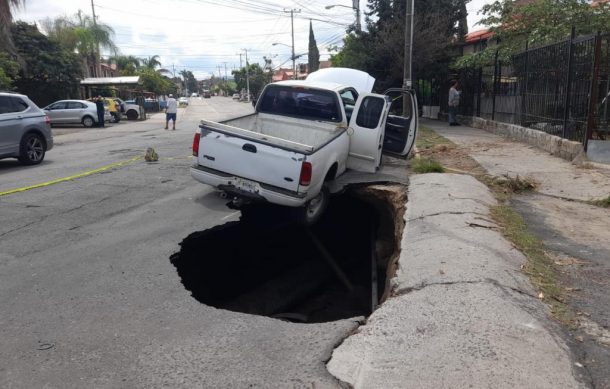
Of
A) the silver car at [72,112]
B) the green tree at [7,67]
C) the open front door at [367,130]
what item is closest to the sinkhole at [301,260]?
the open front door at [367,130]

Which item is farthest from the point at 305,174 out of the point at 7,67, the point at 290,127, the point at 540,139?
the point at 7,67

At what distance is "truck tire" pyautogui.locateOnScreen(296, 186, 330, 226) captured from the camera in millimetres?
7559

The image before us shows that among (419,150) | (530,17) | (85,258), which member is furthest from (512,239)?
(530,17)

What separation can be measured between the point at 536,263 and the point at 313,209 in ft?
11.5

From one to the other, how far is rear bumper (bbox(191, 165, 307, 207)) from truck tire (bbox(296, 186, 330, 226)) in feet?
2.22

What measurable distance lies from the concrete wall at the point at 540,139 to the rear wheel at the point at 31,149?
460 inches

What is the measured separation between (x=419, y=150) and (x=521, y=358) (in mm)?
10122

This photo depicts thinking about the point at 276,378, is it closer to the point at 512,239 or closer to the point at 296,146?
the point at 512,239

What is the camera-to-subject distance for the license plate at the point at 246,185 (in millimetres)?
6879

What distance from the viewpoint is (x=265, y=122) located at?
8891 mm

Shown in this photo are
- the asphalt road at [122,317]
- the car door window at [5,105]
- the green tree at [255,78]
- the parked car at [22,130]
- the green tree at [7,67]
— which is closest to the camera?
the asphalt road at [122,317]

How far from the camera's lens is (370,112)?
28.9ft

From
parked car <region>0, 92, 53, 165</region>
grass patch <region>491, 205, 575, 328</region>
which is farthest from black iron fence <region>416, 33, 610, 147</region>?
parked car <region>0, 92, 53, 165</region>

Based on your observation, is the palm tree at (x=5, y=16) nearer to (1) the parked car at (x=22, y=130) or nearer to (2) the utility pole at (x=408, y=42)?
(1) the parked car at (x=22, y=130)
